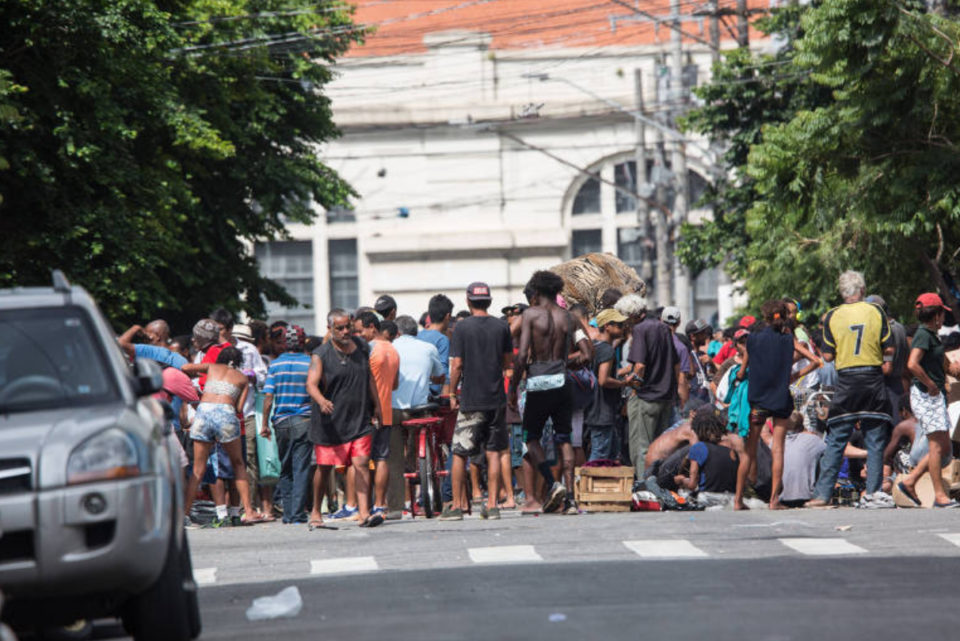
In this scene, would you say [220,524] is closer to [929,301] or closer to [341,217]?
[929,301]

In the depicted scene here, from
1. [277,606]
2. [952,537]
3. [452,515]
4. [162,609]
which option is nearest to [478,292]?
[452,515]

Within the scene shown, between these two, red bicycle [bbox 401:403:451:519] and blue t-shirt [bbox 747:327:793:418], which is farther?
red bicycle [bbox 401:403:451:519]

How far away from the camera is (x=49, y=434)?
815cm

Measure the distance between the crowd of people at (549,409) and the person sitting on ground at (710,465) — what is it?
0.06ft

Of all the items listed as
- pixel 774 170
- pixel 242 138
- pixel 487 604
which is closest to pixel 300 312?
pixel 242 138

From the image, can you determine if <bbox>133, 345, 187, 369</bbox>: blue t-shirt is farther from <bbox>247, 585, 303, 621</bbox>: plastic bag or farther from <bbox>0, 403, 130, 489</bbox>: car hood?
<bbox>0, 403, 130, 489</bbox>: car hood

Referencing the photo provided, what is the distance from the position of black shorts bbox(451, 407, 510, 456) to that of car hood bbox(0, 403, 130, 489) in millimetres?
7795

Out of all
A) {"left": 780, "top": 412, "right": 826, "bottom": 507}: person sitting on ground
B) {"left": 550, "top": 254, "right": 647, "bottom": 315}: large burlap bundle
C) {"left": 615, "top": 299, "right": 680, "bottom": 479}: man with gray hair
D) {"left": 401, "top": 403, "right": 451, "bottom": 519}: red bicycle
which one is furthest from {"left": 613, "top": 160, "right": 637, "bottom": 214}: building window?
{"left": 401, "top": 403, "right": 451, "bottom": 519}: red bicycle

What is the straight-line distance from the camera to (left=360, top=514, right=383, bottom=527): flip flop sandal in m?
16.0

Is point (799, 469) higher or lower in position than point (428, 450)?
lower

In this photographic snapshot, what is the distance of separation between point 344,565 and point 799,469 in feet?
19.9

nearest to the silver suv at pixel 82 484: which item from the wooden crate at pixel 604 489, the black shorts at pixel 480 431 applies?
the black shorts at pixel 480 431

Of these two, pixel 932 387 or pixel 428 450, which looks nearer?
pixel 932 387

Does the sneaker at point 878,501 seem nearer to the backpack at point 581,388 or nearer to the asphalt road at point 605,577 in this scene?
the asphalt road at point 605,577
